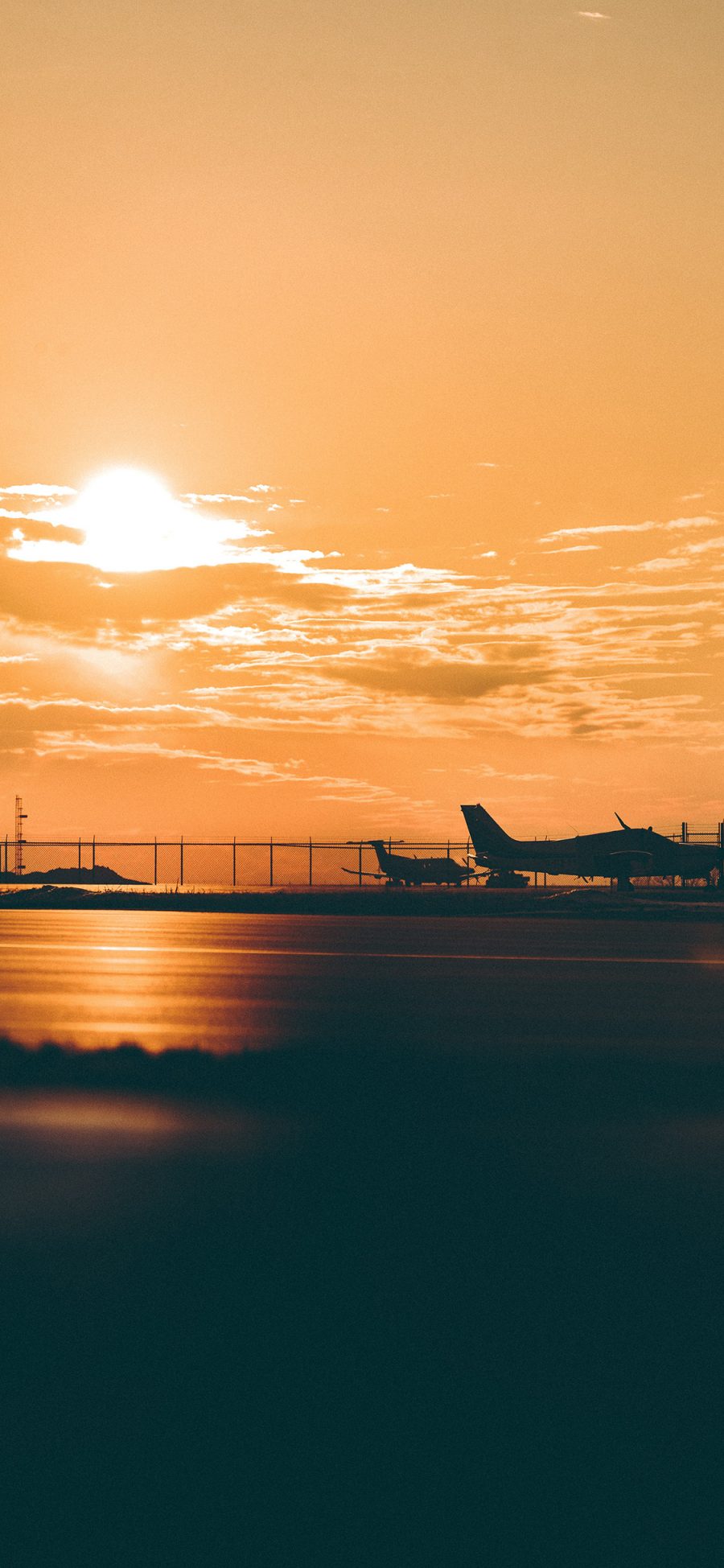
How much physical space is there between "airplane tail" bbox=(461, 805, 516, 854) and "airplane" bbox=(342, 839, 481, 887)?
1.51 m

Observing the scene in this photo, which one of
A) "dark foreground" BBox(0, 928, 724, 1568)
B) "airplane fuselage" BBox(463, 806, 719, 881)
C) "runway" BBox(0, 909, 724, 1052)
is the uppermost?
"airplane fuselage" BBox(463, 806, 719, 881)

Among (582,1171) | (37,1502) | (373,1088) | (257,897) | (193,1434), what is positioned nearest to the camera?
(37,1502)

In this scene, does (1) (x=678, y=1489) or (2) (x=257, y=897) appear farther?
(2) (x=257, y=897)

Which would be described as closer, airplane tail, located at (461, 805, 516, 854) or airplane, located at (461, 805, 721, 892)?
airplane, located at (461, 805, 721, 892)

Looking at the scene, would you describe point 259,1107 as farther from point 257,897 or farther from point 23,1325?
point 257,897

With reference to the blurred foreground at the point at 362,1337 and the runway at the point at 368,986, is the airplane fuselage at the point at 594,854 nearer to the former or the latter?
the runway at the point at 368,986

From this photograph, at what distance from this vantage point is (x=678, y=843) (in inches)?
2336

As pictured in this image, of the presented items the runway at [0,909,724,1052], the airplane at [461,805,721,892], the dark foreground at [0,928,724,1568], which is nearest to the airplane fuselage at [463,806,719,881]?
the airplane at [461,805,721,892]

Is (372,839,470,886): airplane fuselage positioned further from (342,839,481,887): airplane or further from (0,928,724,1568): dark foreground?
(0,928,724,1568): dark foreground

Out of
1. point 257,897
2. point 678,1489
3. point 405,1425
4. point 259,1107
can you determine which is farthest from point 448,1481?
point 257,897

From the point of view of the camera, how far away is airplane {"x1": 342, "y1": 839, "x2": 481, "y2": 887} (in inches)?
2475

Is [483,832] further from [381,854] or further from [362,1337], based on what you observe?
[362,1337]

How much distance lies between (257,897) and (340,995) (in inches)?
1344

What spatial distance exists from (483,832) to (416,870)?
443 centimetres
